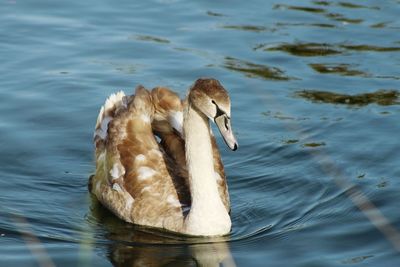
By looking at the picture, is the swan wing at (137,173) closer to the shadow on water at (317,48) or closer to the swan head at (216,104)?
the swan head at (216,104)

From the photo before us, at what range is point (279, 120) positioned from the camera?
1460cm

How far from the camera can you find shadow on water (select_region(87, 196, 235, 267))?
1055cm

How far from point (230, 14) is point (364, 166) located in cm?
627

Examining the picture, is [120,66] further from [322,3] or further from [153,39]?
[322,3]

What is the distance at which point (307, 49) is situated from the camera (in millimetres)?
17047

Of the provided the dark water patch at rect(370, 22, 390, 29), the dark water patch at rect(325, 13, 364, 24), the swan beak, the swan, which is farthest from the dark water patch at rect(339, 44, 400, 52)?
the swan beak

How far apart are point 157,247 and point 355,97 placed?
17.0 feet

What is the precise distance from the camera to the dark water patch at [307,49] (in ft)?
55.5

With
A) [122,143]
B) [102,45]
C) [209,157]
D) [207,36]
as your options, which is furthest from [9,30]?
[209,157]

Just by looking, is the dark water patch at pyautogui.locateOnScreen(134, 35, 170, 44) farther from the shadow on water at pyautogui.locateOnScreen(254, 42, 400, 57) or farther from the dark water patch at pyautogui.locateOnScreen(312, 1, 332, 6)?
the dark water patch at pyautogui.locateOnScreen(312, 1, 332, 6)

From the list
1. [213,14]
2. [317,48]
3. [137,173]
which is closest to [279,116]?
[317,48]

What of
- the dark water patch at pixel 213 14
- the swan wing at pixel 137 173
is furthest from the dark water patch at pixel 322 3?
the swan wing at pixel 137 173

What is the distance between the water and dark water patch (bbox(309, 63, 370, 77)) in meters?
0.03

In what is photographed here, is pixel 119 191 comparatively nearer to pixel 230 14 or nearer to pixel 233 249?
pixel 233 249
